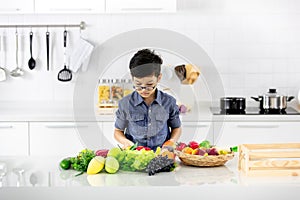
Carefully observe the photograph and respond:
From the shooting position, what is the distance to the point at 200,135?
4.11 meters

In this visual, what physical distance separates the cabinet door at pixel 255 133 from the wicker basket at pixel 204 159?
5.65 ft

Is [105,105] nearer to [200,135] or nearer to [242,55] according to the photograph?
[200,135]

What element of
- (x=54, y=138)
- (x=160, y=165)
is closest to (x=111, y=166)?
(x=160, y=165)

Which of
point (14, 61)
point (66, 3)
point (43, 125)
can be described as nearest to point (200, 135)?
point (43, 125)

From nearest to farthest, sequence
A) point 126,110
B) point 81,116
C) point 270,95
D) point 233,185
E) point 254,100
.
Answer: point 233,185, point 126,110, point 81,116, point 270,95, point 254,100

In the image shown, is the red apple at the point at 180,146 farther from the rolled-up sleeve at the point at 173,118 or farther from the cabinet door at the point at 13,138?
the cabinet door at the point at 13,138

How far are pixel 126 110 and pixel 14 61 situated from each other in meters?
2.09

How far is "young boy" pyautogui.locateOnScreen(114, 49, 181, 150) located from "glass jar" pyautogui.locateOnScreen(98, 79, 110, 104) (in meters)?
1.63

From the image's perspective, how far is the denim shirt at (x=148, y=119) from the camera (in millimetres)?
2820

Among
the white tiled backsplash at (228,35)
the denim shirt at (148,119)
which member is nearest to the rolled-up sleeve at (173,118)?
the denim shirt at (148,119)

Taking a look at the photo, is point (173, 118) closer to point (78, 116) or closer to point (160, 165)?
point (160, 165)

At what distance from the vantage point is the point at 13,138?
4191 millimetres

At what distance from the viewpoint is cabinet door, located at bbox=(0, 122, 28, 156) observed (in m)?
4.18

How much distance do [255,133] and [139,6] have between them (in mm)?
1265
